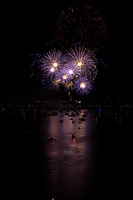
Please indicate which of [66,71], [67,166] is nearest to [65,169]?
[67,166]

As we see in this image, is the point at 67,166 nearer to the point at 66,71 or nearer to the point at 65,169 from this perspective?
the point at 65,169

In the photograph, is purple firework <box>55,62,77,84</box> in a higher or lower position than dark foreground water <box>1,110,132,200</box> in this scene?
higher

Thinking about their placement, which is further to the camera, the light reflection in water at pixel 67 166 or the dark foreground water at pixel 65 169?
the light reflection in water at pixel 67 166

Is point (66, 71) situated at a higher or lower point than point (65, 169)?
higher

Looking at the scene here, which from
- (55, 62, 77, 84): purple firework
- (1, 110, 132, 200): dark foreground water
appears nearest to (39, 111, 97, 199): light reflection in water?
Result: (1, 110, 132, 200): dark foreground water

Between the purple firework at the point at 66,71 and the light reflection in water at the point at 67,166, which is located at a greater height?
the purple firework at the point at 66,71

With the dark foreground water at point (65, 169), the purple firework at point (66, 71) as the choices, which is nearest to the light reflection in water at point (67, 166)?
the dark foreground water at point (65, 169)

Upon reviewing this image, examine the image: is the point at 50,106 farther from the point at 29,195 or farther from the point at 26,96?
the point at 29,195

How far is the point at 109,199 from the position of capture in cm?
473

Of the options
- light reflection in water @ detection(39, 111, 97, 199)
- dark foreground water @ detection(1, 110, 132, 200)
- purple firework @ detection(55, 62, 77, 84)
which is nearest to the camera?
dark foreground water @ detection(1, 110, 132, 200)

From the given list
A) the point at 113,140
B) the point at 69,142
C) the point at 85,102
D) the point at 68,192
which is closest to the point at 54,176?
the point at 68,192

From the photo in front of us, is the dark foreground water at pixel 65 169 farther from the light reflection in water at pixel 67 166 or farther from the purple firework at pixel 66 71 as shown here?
the purple firework at pixel 66 71

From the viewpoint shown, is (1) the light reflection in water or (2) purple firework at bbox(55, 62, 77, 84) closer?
(1) the light reflection in water

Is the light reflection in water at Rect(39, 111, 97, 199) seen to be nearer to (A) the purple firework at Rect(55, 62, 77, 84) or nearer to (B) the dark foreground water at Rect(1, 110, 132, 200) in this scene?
(B) the dark foreground water at Rect(1, 110, 132, 200)
